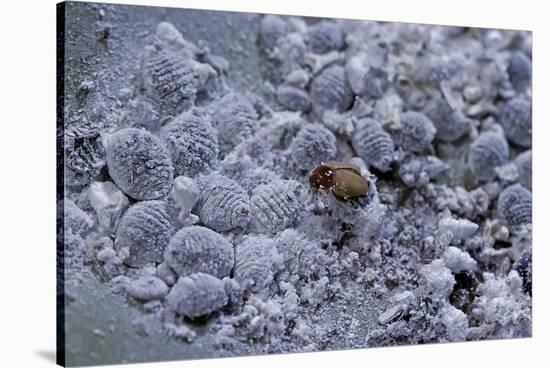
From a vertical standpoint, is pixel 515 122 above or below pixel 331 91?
below

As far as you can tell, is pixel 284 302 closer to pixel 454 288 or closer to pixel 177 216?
pixel 177 216

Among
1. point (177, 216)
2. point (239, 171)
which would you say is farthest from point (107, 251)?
point (239, 171)

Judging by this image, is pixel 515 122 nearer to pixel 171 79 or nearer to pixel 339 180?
pixel 339 180

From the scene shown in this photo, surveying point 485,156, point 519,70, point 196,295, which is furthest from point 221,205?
point 519,70

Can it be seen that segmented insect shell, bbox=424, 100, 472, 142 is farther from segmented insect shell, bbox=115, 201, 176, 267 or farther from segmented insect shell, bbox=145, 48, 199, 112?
segmented insect shell, bbox=115, 201, 176, 267

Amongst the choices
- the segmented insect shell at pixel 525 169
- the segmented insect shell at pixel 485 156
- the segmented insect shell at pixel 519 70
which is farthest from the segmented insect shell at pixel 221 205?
the segmented insect shell at pixel 519 70

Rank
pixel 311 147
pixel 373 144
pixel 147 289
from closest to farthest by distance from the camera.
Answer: pixel 147 289 < pixel 311 147 < pixel 373 144
